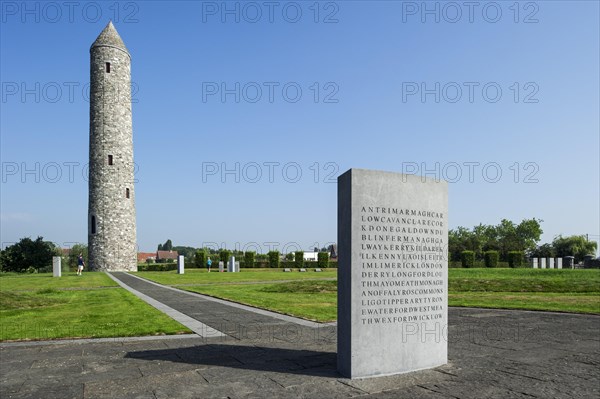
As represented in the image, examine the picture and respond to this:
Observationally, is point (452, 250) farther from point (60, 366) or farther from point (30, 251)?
point (60, 366)

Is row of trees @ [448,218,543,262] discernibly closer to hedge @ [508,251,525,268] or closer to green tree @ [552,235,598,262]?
green tree @ [552,235,598,262]

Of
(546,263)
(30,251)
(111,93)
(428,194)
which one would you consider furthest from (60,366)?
(30,251)

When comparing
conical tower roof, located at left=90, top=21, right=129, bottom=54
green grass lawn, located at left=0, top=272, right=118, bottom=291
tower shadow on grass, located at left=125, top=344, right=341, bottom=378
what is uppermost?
conical tower roof, located at left=90, top=21, right=129, bottom=54

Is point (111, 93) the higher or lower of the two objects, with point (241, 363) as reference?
higher

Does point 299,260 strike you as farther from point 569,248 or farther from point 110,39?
point 569,248

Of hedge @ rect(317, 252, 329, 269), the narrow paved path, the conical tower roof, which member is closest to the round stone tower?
the conical tower roof

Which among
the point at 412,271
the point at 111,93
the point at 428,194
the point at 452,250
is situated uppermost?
the point at 111,93

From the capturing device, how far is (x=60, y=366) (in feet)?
20.6

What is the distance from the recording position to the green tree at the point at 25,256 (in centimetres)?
5237

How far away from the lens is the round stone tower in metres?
44.4

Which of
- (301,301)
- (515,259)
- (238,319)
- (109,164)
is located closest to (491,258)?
(515,259)

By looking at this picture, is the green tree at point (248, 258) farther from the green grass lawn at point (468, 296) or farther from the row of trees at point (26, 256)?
the green grass lawn at point (468, 296)

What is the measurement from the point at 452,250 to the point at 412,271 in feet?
255

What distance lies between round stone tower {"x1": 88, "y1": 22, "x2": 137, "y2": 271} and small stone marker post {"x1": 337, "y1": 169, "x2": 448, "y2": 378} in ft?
143
